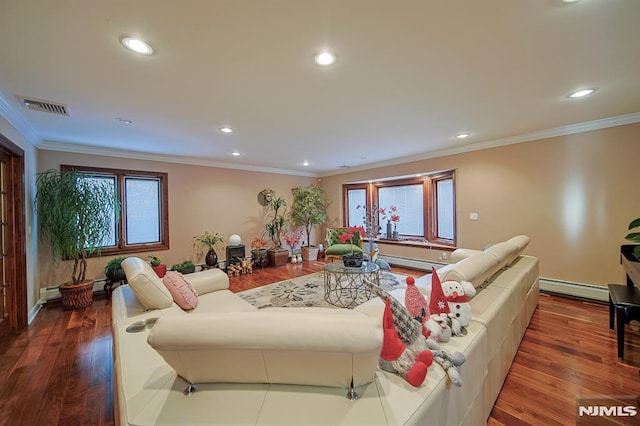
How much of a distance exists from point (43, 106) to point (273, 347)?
134 inches

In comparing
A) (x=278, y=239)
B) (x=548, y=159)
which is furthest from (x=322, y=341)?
(x=278, y=239)

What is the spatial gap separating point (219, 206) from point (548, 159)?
231 inches

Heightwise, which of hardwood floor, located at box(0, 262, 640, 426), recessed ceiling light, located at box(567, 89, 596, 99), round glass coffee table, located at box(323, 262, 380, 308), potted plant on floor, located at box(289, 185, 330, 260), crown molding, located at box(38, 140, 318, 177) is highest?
recessed ceiling light, located at box(567, 89, 596, 99)

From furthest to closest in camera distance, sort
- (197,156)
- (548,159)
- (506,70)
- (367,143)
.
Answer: (197,156) < (367,143) < (548,159) < (506,70)

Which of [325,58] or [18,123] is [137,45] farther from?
[18,123]

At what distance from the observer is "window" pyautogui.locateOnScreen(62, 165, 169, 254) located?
170 inches

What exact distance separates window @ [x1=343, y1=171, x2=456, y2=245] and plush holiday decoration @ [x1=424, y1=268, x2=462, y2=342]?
3797 millimetres

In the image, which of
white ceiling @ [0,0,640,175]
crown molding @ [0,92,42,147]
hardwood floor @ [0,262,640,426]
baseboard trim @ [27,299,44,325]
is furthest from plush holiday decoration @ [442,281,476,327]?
baseboard trim @ [27,299,44,325]

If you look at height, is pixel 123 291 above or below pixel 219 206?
below

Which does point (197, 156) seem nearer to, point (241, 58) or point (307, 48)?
point (241, 58)

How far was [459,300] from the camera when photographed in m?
1.41

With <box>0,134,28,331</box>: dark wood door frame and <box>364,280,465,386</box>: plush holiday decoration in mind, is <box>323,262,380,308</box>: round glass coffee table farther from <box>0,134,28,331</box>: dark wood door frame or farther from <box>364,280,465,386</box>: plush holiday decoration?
<box>0,134,28,331</box>: dark wood door frame

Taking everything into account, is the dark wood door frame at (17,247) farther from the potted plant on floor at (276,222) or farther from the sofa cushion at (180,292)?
the potted plant on floor at (276,222)

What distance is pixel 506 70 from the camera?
1996 millimetres
